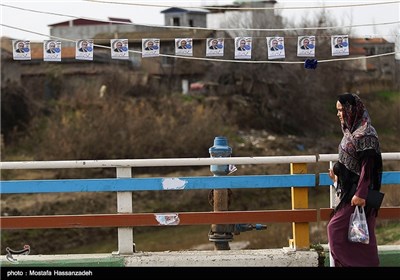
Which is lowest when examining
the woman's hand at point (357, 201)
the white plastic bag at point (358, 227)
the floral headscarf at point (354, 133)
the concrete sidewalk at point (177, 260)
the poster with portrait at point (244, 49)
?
the concrete sidewalk at point (177, 260)

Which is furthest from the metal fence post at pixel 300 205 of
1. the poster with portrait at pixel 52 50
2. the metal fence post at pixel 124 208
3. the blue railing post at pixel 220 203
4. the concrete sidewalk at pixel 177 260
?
the poster with portrait at pixel 52 50

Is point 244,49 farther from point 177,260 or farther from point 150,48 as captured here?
point 177,260

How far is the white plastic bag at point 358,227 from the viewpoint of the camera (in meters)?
6.33

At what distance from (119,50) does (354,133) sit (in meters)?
3.80

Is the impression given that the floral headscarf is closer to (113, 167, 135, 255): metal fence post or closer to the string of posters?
(113, 167, 135, 255): metal fence post

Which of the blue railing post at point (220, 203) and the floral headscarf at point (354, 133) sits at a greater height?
the floral headscarf at point (354, 133)

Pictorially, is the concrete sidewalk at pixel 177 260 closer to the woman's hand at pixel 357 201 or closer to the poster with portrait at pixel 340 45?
the woman's hand at pixel 357 201

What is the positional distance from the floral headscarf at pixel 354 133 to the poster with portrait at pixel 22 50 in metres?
4.17

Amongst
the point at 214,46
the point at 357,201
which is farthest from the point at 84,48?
the point at 357,201

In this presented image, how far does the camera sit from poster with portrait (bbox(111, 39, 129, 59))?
9.34 metres

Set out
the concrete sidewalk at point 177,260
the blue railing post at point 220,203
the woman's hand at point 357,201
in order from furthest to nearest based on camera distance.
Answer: the blue railing post at point 220,203 < the concrete sidewalk at point 177,260 < the woman's hand at point 357,201

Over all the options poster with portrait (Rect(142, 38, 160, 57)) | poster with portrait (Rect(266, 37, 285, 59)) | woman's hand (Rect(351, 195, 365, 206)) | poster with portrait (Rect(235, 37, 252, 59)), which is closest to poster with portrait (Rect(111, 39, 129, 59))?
poster with portrait (Rect(142, 38, 160, 57))
